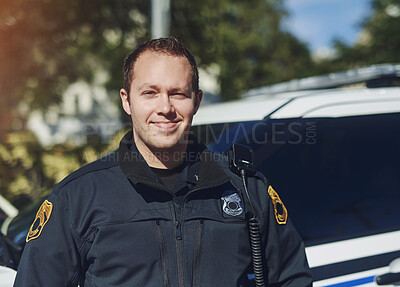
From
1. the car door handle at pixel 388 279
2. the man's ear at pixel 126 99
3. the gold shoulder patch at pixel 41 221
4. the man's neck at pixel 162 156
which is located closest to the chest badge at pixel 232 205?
the man's neck at pixel 162 156

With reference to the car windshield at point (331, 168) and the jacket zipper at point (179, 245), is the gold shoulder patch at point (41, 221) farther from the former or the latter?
the car windshield at point (331, 168)

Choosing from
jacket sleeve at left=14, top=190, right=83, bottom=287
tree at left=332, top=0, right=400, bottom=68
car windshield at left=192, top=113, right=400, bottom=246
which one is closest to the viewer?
jacket sleeve at left=14, top=190, right=83, bottom=287

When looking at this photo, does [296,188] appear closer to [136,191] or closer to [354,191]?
[354,191]

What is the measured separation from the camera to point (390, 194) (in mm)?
2371

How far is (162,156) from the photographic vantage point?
1.62 meters

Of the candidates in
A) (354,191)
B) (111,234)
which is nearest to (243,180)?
(111,234)

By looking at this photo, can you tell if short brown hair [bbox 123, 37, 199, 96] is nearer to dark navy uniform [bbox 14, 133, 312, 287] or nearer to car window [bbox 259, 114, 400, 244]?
dark navy uniform [bbox 14, 133, 312, 287]

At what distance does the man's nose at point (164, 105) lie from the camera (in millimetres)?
1534

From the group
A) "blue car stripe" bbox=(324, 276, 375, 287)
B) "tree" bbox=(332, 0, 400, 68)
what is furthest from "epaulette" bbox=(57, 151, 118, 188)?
→ "tree" bbox=(332, 0, 400, 68)

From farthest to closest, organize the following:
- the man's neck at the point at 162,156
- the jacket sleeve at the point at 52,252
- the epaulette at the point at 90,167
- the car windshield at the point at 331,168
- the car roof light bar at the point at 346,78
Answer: the car roof light bar at the point at 346,78 → the car windshield at the point at 331,168 → the man's neck at the point at 162,156 → the epaulette at the point at 90,167 → the jacket sleeve at the point at 52,252

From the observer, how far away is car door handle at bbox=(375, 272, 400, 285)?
1871 millimetres

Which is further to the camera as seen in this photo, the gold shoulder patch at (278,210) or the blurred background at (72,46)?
the blurred background at (72,46)

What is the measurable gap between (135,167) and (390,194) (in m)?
1.65

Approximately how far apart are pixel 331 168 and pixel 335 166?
33mm
